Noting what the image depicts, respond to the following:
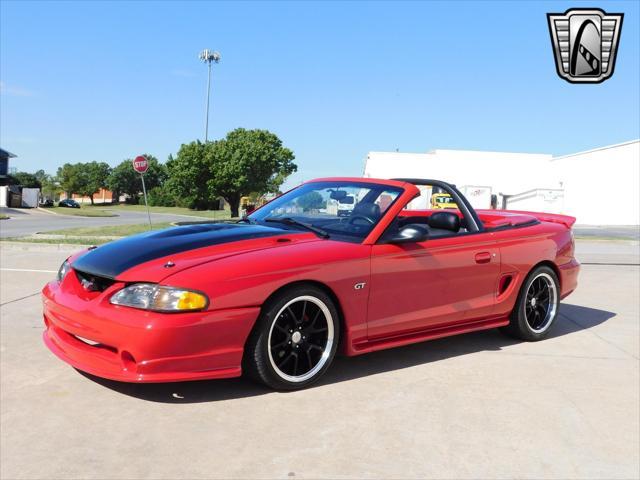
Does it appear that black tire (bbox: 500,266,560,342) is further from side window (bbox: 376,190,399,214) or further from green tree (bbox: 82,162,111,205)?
green tree (bbox: 82,162,111,205)

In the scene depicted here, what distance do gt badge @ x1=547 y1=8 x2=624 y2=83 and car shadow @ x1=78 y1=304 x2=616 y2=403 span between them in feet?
18.1

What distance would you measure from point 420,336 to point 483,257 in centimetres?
85

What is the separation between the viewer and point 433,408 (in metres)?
3.35

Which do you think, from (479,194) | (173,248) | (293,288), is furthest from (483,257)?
(479,194)

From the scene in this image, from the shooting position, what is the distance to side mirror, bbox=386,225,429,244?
12.9 ft

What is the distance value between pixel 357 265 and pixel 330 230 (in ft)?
1.60

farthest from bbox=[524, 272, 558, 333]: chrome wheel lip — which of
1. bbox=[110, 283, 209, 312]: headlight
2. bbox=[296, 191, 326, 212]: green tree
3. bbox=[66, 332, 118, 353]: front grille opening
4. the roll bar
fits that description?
bbox=[66, 332, 118, 353]: front grille opening

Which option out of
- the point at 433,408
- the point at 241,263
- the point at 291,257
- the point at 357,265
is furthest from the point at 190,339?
the point at 433,408

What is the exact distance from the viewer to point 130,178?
4122 inches

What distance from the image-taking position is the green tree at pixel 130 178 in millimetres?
103438

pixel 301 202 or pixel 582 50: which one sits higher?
pixel 582 50

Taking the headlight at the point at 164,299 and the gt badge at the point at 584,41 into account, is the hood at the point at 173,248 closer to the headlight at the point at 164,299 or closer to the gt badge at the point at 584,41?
the headlight at the point at 164,299

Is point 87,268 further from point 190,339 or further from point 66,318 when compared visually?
point 190,339

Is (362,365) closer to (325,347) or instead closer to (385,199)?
(325,347)
